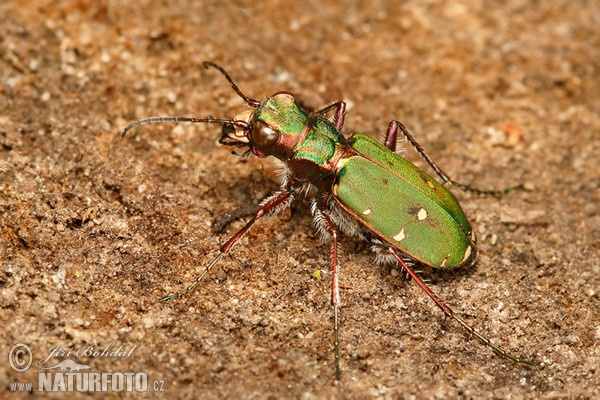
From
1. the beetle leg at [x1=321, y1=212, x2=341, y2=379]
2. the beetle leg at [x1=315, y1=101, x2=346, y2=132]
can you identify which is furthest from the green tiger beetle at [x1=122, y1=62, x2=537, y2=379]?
the beetle leg at [x1=315, y1=101, x2=346, y2=132]

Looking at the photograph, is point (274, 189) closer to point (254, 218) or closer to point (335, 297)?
point (254, 218)

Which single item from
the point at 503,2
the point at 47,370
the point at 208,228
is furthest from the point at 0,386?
the point at 503,2

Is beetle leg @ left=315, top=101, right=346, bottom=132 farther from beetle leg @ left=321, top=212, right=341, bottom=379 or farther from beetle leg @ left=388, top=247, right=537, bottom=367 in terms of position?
beetle leg @ left=388, top=247, right=537, bottom=367

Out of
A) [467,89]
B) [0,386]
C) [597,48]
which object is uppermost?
[597,48]

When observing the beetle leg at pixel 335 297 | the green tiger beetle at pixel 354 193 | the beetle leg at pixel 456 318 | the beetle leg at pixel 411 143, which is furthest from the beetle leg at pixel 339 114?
the beetle leg at pixel 456 318

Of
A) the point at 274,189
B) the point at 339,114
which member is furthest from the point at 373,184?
the point at 274,189

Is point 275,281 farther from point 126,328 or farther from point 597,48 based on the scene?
point 597,48
